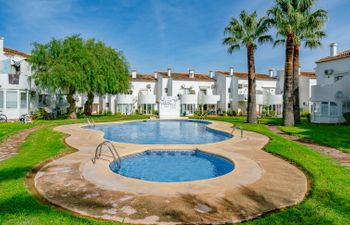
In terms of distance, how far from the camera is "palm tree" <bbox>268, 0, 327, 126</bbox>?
23812 mm

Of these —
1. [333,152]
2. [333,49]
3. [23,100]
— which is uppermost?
[333,49]

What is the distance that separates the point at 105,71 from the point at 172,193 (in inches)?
1148

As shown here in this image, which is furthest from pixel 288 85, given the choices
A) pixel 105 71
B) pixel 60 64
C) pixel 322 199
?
pixel 60 64

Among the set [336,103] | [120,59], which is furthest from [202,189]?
[120,59]

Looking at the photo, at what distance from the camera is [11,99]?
98.1 feet

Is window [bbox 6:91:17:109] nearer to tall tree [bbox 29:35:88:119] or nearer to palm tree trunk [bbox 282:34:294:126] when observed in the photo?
tall tree [bbox 29:35:88:119]

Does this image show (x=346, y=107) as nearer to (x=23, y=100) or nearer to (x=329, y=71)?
(x=329, y=71)

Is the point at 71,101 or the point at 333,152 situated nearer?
the point at 333,152

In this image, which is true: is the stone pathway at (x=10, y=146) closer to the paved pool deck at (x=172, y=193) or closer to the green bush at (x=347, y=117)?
the paved pool deck at (x=172, y=193)

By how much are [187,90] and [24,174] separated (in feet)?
145

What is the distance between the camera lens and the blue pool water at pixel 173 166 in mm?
9618

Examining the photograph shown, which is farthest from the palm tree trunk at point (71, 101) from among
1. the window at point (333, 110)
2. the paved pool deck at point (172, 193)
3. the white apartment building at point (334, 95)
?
the window at point (333, 110)

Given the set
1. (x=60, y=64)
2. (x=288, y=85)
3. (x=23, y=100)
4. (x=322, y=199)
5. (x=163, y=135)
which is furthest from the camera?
(x=23, y=100)

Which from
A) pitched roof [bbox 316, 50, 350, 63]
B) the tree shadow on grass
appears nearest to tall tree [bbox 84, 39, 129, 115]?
the tree shadow on grass
